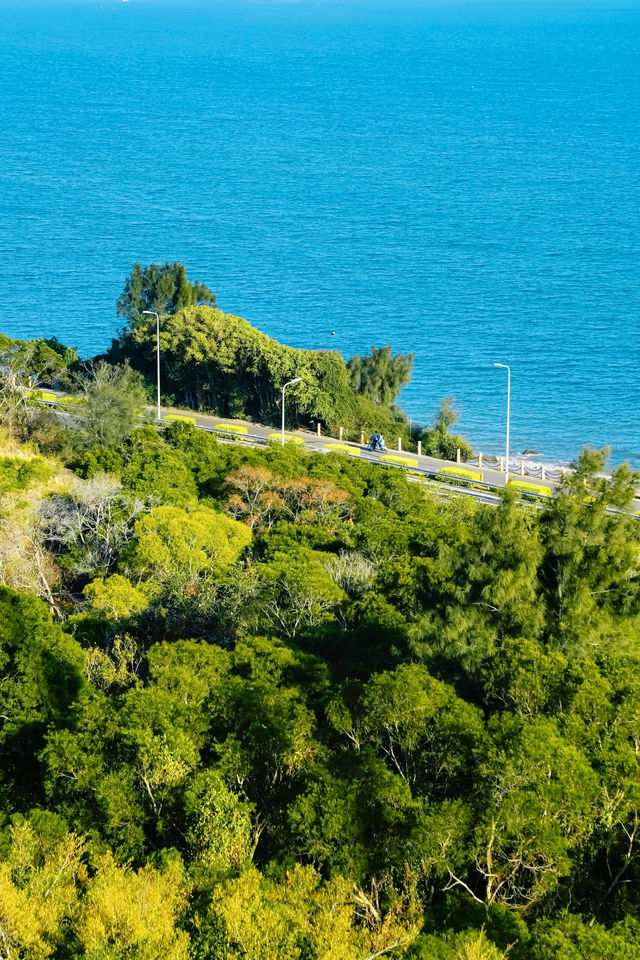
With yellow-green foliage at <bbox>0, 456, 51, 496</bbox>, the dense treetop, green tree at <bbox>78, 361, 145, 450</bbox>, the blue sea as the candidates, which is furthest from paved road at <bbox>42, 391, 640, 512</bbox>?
the blue sea

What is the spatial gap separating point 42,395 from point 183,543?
29136 millimetres

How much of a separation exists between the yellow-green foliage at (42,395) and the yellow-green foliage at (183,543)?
19731mm

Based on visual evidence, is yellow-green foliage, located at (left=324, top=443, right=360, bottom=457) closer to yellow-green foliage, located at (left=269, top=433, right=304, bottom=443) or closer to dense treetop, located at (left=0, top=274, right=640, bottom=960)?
yellow-green foliage, located at (left=269, top=433, right=304, bottom=443)

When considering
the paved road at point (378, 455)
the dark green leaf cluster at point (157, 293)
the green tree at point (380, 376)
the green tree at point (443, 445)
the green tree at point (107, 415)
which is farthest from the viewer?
the dark green leaf cluster at point (157, 293)

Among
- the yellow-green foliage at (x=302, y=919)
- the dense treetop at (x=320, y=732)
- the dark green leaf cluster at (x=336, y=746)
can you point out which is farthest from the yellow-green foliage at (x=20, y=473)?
the yellow-green foliage at (x=302, y=919)

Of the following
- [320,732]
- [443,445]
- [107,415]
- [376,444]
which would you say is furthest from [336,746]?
[443,445]

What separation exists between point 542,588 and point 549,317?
7310 cm

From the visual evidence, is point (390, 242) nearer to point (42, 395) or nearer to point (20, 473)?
point (42, 395)

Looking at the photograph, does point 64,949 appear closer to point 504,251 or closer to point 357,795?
point 357,795

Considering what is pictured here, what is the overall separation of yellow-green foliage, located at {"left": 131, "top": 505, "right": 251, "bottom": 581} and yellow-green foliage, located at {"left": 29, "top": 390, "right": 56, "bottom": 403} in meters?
19.7

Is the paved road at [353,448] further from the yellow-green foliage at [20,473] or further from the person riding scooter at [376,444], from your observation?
the yellow-green foliage at [20,473]

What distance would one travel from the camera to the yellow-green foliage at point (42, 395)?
2596 inches

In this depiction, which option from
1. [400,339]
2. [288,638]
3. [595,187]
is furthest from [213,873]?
[595,187]

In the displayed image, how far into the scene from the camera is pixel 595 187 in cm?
15338
